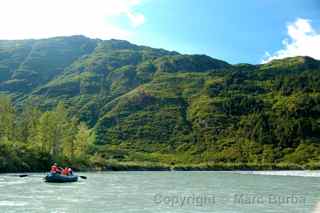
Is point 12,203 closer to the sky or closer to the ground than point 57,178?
closer to the sky

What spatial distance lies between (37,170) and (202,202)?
8351 centimetres

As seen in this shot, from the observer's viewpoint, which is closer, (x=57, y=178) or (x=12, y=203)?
(x=12, y=203)

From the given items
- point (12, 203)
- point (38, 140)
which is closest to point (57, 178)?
point (12, 203)

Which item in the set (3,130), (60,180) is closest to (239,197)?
(60,180)

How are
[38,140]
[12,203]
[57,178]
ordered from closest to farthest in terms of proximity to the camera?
[12,203] → [57,178] → [38,140]

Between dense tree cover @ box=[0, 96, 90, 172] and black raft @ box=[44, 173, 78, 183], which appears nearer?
black raft @ box=[44, 173, 78, 183]

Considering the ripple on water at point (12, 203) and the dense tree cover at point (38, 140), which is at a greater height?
the dense tree cover at point (38, 140)

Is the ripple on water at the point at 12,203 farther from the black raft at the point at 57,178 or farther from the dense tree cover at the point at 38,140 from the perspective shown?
the dense tree cover at the point at 38,140

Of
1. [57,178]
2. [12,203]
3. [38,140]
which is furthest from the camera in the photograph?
[38,140]

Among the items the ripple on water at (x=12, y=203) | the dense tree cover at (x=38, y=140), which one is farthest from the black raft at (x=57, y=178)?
the dense tree cover at (x=38, y=140)

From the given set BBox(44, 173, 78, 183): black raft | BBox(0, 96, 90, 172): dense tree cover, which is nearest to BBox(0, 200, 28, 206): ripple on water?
BBox(44, 173, 78, 183): black raft

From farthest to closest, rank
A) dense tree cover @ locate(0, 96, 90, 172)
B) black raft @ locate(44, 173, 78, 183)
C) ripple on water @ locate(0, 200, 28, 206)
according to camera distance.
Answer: dense tree cover @ locate(0, 96, 90, 172)
black raft @ locate(44, 173, 78, 183)
ripple on water @ locate(0, 200, 28, 206)

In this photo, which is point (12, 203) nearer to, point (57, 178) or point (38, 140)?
point (57, 178)

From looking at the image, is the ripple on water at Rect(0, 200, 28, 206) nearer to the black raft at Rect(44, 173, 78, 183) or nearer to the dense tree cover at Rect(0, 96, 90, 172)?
the black raft at Rect(44, 173, 78, 183)
